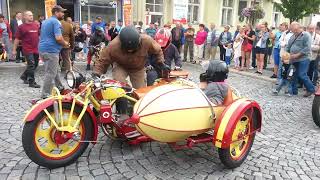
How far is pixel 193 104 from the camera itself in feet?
12.6

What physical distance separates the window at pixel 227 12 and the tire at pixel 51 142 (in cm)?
2126

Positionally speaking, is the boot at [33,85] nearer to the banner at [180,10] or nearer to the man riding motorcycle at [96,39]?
the man riding motorcycle at [96,39]

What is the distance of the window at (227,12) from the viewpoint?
24.1 metres

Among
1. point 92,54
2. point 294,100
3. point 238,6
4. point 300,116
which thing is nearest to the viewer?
point 300,116

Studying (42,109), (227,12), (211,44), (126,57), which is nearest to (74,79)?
(42,109)

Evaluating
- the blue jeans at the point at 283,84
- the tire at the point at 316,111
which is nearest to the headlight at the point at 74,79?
the tire at the point at 316,111

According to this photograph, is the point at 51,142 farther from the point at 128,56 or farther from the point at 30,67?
the point at 30,67

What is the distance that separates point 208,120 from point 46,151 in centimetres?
183

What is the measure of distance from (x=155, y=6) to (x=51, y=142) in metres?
17.4

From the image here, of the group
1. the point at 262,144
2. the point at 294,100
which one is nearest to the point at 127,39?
the point at 262,144

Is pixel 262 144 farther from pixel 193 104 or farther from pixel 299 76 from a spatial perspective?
pixel 299 76

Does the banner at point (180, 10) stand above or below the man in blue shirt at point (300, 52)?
above

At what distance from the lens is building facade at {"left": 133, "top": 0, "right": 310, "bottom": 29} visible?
19.6 metres

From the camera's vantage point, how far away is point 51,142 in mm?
3998
